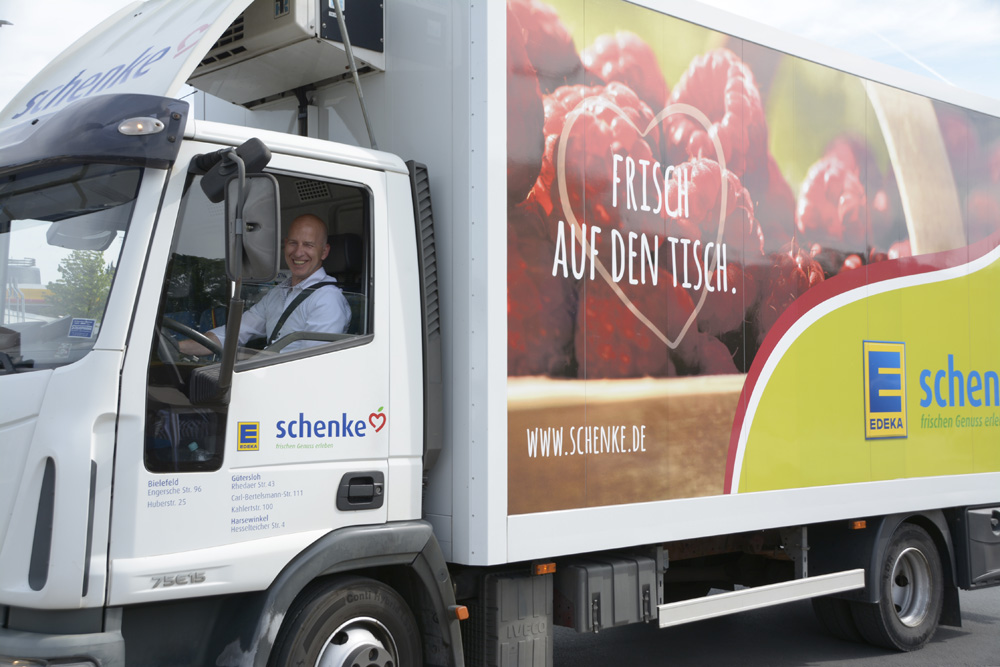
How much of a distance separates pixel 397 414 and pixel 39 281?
4.97 feet

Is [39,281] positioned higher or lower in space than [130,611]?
higher

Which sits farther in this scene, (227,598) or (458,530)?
(458,530)

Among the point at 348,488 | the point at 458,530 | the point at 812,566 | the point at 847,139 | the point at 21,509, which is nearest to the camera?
the point at 21,509

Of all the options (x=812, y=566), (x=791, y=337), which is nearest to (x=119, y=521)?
(x=791, y=337)

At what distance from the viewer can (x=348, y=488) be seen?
416 cm

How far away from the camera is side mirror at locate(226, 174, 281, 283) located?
354cm

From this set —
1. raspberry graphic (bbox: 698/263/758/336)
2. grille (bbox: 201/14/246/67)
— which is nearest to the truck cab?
grille (bbox: 201/14/246/67)

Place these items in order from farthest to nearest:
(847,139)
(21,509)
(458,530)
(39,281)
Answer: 1. (847,139)
2. (458,530)
3. (39,281)
4. (21,509)

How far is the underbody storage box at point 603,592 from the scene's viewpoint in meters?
4.91

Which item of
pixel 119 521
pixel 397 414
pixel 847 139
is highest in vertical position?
pixel 847 139

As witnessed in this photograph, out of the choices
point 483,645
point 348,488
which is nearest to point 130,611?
point 348,488

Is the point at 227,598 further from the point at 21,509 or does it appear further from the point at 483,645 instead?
the point at 483,645

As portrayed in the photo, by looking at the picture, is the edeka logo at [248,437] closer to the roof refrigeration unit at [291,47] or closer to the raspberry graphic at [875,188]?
the roof refrigeration unit at [291,47]

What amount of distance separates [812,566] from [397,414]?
146 inches
